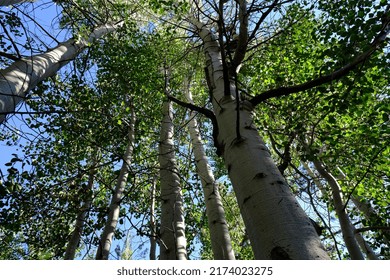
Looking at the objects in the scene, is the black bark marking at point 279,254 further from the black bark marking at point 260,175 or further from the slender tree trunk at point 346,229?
the slender tree trunk at point 346,229

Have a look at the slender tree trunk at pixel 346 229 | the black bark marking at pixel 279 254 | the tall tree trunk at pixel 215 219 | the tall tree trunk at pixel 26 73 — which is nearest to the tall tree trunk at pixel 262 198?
the black bark marking at pixel 279 254

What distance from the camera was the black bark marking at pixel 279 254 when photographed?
3.87 ft

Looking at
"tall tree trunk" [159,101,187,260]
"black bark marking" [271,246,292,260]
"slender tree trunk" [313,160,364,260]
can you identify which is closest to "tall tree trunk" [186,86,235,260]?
"tall tree trunk" [159,101,187,260]

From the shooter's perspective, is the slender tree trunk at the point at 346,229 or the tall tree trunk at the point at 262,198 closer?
the tall tree trunk at the point at 262,198

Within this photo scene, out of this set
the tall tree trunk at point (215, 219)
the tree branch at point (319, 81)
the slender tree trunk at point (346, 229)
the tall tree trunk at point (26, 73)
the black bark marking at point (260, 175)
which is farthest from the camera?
the tall tree trunk at point (215, 219)

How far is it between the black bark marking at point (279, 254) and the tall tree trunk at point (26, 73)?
1.75 m

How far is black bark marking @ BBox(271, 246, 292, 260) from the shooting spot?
118cm

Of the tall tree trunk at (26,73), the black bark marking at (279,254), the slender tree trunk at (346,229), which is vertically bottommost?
the black bark marking at (279,254)

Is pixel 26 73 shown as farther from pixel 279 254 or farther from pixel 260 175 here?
pixel 279 254

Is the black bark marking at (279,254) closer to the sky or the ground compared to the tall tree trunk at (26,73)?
closer to the ground

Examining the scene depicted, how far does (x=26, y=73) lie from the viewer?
3.41 metres

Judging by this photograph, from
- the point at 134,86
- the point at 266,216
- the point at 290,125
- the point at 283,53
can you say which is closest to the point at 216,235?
the point at 290,125

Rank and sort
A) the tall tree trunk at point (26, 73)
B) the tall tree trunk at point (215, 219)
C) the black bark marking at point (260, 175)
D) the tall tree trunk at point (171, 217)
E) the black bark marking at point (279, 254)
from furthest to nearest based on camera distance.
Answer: the tall tree trunk at point (215, 219) → the tall tree trunk at point (171, 217) → the tall tree trunk at point (26, 73) → the black bark marking at point (260, 175) → the black bark marking at point (279, 254)

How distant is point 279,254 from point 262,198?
30 cm
